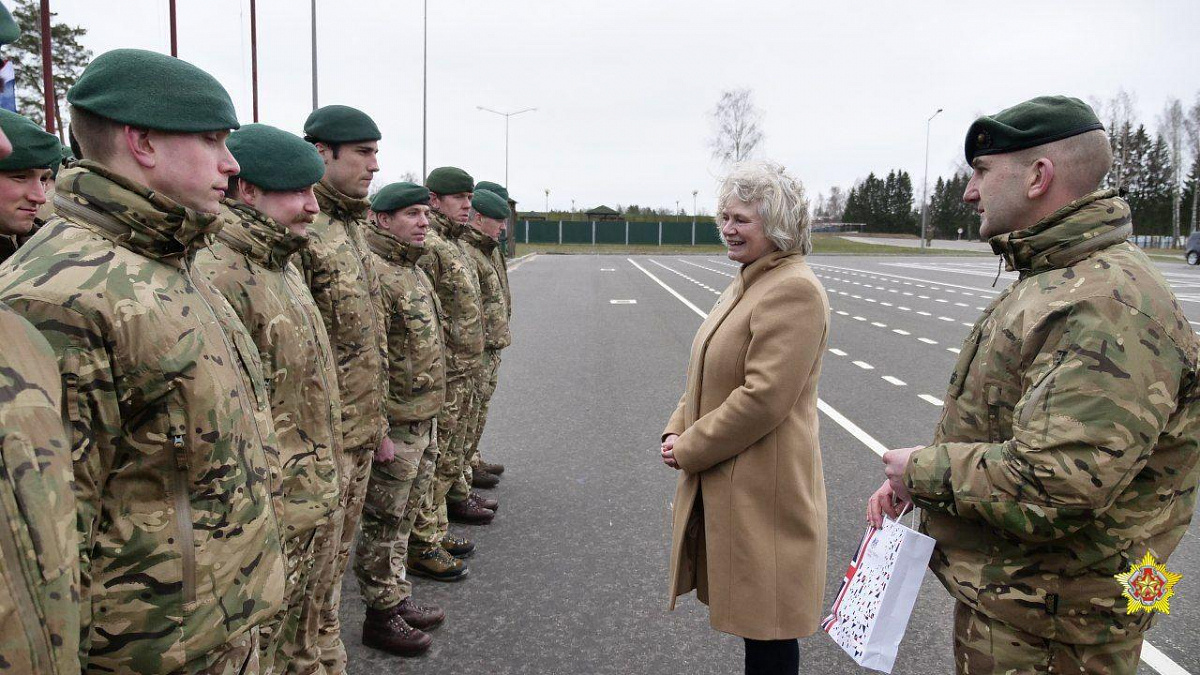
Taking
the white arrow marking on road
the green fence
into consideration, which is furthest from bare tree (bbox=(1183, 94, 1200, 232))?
the white arrow marking on road

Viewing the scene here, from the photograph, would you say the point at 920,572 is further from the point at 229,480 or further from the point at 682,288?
the point at 682,288

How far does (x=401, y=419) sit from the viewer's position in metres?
3.72

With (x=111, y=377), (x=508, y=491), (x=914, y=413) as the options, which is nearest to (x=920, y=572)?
(x=111, y=377)

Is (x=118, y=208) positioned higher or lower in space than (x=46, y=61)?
lower

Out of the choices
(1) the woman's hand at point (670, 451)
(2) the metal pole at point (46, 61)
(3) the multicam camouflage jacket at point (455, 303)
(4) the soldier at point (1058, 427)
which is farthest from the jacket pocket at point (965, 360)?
(2) the metal pole at point (46, 61)

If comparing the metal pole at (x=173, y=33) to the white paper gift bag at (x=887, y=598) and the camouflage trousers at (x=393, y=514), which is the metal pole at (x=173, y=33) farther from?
the white paper gift bag at (x=887, y=598)

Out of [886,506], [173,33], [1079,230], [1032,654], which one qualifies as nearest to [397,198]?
[886,506]

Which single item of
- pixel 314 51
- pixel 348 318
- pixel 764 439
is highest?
pixel 314 51

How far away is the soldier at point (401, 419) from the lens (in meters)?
3.46

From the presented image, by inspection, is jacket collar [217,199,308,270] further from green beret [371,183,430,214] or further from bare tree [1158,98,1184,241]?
bare tree [1158,98,1184,241]

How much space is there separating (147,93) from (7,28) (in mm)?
268

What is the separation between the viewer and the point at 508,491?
5355 mm

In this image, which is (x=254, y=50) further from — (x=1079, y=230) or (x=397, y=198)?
(x=1079, y=230)

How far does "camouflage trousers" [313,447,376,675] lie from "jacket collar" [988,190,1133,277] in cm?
236
